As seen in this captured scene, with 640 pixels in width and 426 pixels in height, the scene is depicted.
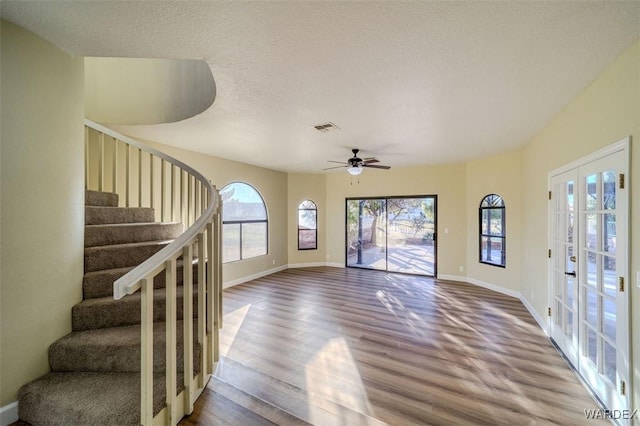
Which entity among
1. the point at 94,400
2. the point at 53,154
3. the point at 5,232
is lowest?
the point at 94,400

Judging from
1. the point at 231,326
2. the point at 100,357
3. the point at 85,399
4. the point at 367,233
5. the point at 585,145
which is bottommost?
the point at 231,326

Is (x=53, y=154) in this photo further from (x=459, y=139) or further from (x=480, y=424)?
(x=459, y=139)

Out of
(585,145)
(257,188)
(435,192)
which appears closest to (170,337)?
(585,145)

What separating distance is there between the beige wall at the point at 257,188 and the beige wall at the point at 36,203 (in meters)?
2.56

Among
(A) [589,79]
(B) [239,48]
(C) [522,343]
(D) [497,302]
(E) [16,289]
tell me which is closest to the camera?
(E) [16,289]

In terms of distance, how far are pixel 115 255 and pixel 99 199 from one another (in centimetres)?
102

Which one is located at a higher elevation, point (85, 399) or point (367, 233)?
point (367, 233)

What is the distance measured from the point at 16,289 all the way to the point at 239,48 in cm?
229

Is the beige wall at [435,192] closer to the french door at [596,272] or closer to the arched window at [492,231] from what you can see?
the arched window at [492,231]

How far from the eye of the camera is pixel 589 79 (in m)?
2.25

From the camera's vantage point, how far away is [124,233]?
2.77 meters

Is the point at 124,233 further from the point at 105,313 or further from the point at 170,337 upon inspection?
the point at 170,337

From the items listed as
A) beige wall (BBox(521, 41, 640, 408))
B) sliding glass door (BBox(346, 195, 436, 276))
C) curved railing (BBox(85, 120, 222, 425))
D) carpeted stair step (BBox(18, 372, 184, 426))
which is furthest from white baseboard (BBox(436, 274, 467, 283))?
carpeted stair step (BBox(18, 372, 184, 426))

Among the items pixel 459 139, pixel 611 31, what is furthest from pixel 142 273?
pixel 459 139
